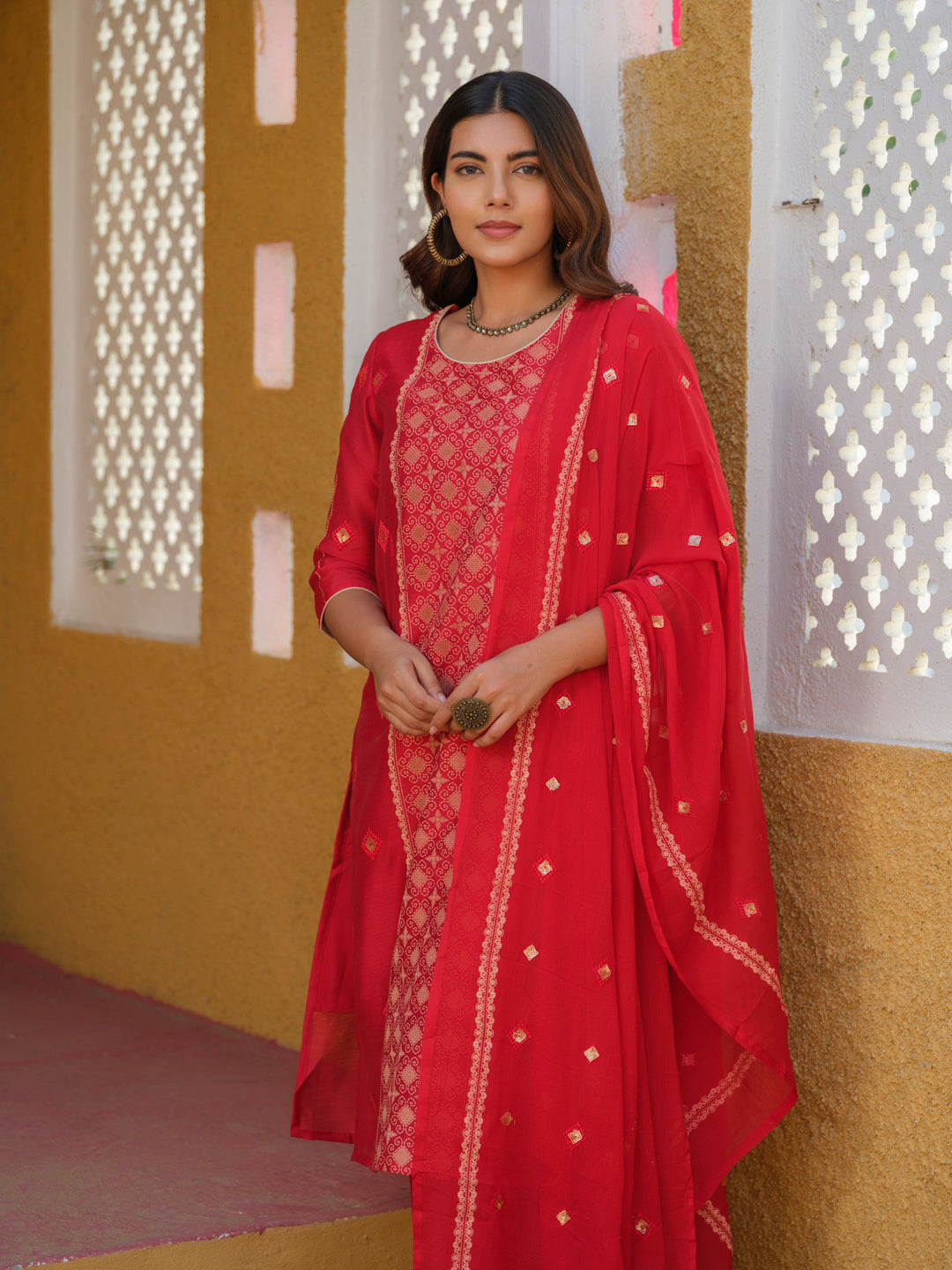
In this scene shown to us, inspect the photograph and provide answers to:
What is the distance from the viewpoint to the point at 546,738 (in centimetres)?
209

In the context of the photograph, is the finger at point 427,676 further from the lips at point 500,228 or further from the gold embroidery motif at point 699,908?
the lips at point 500,228

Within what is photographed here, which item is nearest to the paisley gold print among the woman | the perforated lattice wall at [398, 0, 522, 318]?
the woman

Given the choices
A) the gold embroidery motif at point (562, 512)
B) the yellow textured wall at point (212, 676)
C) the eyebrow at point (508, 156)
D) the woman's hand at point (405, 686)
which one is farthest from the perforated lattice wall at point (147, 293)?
→ the gold embroidery motif at point (562, 512)

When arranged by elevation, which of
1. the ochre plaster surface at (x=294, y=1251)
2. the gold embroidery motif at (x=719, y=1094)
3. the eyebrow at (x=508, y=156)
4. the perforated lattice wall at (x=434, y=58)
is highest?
the perforated lattice wall at (x=434, y=58)

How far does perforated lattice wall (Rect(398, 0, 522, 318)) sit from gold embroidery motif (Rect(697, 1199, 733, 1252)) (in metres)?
1.84

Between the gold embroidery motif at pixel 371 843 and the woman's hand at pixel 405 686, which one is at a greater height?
the woman's hand at pixel 405 686

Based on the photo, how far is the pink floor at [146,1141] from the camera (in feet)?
8.14

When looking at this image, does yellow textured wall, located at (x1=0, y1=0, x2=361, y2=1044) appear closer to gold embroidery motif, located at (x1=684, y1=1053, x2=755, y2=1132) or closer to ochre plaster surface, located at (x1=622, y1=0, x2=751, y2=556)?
ochre plaster surface, located at (x1=622, y1=0, x2=751, y2=556)

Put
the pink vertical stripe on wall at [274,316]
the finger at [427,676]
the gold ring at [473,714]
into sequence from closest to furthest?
the gold ring at [473,714], the finger at [427,676], the pink vertical stripe on wall at [274,316]

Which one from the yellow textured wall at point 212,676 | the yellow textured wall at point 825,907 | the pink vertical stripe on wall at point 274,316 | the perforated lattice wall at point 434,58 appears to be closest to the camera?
the yellow textured wall at point 825,907

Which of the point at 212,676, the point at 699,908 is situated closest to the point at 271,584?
the point at 212,676

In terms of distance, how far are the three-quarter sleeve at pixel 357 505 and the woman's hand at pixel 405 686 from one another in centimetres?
21

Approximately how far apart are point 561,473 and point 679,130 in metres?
0.79

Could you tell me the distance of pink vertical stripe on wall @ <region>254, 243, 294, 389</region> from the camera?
344 centimetres
